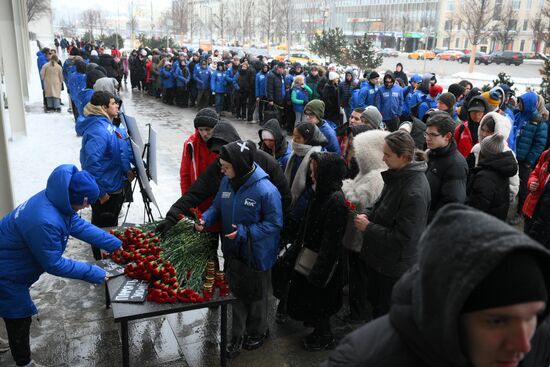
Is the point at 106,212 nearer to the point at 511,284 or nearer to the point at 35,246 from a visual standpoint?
the point at 35,246

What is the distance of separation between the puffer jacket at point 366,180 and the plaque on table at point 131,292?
1812 mm

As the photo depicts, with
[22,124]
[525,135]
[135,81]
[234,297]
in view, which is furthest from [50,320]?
[135,81]

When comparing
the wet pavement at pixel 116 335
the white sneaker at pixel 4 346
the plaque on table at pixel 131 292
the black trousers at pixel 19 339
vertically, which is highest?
the plaque on table at pixel 131 292

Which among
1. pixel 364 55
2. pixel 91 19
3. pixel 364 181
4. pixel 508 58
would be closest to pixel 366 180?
pixel 364 181

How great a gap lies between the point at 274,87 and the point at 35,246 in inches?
445

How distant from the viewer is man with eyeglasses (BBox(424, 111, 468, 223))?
167 inches

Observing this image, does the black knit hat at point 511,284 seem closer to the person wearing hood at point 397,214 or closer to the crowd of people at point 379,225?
the crowd of people at point 379,225

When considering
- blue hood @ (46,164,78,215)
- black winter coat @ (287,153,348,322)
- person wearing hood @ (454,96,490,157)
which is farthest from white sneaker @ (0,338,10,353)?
person wearing hood @ (454,96,490,157)

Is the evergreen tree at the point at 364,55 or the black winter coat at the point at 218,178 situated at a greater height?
the evergreen tree at the point at 364,55

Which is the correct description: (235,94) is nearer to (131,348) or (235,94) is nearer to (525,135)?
(525,135)

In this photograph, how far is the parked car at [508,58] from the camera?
140 feet

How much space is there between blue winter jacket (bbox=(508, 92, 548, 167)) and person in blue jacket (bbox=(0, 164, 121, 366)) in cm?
637

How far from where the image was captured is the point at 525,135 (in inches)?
292

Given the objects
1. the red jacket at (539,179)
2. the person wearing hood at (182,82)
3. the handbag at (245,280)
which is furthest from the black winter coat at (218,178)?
the person wearing hood at (182,82)
